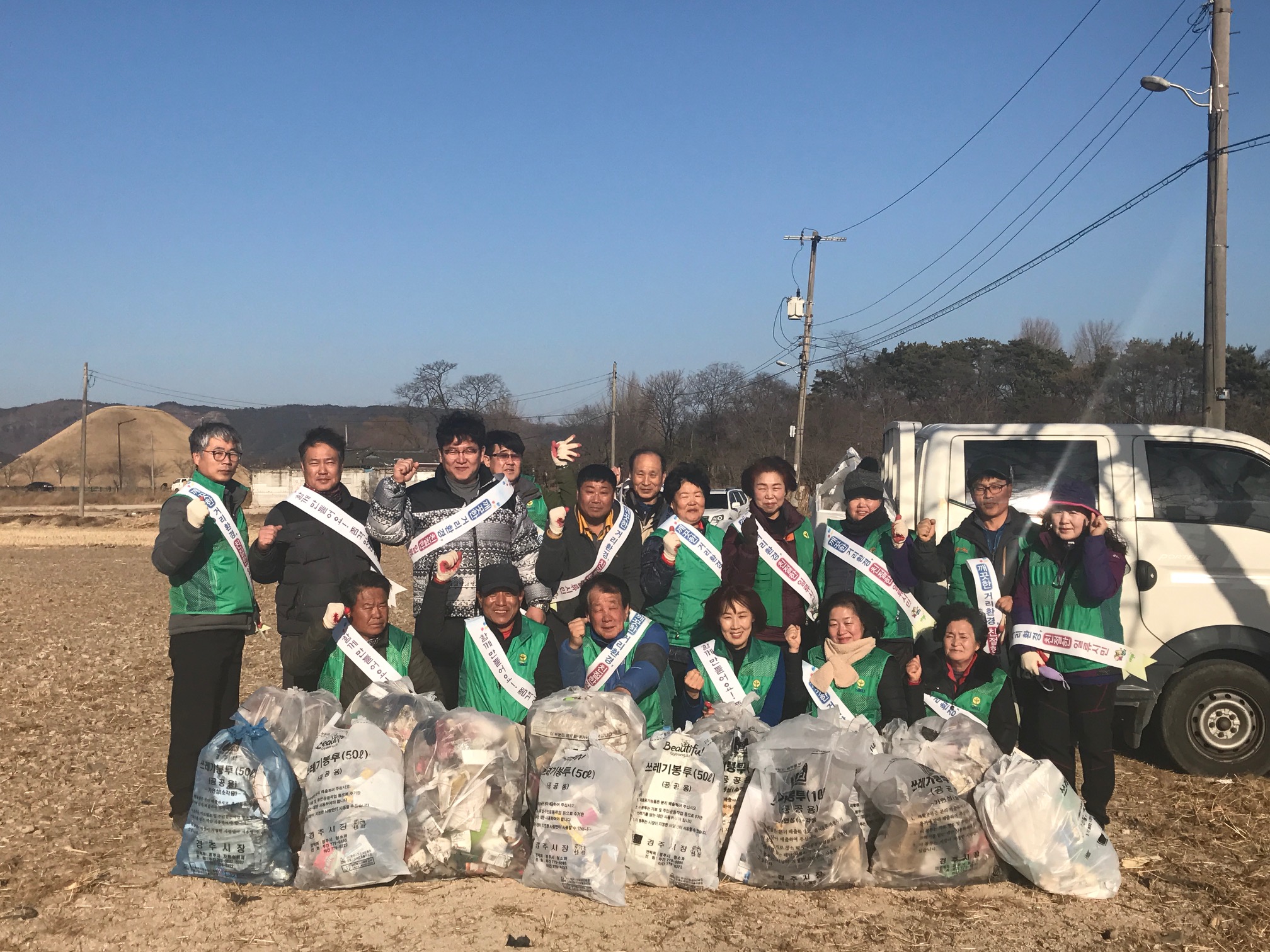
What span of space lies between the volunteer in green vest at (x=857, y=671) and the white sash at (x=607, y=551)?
1.18 metres

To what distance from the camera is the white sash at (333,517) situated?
512 centimetres

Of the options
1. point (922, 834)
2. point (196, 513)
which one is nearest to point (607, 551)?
point (196, 513)

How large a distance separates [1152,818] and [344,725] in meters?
4.14

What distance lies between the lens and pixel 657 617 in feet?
17.7

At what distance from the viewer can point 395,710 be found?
4.57 meters

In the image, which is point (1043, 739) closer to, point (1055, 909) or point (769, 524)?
point (1055, 909)

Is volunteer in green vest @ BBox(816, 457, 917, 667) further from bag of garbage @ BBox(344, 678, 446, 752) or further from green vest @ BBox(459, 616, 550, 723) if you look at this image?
bag of garbage @ BBox(344, 678, 446, 752)

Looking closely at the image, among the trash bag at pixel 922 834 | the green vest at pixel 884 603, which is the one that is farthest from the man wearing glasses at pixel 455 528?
the trash bag at pixel 922 834

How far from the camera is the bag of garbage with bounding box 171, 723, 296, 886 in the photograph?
4180 millimetres

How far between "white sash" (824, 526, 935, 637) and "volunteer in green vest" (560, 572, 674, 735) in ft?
3.57

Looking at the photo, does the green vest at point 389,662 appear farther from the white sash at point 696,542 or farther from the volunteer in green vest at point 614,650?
the white sash at point 696,542

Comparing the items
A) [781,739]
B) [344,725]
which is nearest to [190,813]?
[344,725]

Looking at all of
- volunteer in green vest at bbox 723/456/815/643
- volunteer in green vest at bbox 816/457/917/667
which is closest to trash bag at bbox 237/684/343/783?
volunteer in green vest at bbox 723/456/815/643

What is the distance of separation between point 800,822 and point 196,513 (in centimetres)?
298
